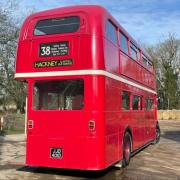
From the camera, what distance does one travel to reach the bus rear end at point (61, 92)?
1082 centimetres

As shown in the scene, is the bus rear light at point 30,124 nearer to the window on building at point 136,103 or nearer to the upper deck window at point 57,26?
the upper deck window at point 57,26

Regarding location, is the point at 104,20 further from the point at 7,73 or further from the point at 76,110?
the point at 7,73

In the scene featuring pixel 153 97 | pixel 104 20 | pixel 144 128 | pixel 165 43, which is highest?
pixel 165 43

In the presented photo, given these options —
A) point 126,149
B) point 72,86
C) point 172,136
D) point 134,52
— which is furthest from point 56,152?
point 172,136

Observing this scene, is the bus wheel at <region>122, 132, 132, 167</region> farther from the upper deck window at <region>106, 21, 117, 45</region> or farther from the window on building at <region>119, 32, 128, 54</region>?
the upper deck window at <region>106, 21, 117, 45</region>

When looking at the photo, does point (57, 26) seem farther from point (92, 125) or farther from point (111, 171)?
point (111, 171)

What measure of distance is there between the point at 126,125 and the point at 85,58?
3.33 meters

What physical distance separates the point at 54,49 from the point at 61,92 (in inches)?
43.5

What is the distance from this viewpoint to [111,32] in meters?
12.0

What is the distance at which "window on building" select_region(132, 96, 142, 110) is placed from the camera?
48.8 ft

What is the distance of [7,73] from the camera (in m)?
37.7

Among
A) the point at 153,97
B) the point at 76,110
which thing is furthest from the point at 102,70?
the point at 153,97

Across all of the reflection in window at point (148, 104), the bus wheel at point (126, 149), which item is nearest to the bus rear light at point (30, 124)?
the bus wheel at point (126, 149)

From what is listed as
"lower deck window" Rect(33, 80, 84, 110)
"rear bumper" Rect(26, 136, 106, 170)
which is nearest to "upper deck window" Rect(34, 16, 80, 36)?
"lower deck window" Rect(33, 80, 84, 110)
